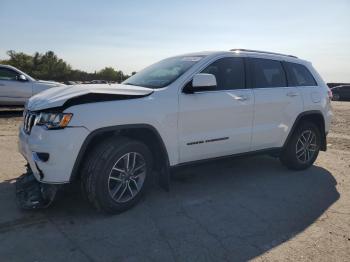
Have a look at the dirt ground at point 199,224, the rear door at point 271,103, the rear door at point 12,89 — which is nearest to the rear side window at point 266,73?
the rear door at point 271,103

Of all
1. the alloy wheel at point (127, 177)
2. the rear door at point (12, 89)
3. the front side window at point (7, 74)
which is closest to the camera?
the alloy wheel at point (127, 177)

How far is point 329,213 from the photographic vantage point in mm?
4387

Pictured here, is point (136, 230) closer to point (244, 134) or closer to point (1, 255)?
point (1, 255)

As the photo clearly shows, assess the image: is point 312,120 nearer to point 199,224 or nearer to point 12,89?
point 199,224

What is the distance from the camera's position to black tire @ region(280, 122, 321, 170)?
5980mm

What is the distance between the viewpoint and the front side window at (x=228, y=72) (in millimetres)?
4906

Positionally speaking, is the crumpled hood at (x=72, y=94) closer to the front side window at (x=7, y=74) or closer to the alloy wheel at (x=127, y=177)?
the alloy wheel at (x=127, y=177)

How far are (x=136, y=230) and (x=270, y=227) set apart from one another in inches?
55.5

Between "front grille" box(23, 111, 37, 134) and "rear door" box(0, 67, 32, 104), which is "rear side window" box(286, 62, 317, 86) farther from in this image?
"rear door" box(0, 67, 32, 104)

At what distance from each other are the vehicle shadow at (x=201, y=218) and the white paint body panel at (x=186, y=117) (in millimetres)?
533

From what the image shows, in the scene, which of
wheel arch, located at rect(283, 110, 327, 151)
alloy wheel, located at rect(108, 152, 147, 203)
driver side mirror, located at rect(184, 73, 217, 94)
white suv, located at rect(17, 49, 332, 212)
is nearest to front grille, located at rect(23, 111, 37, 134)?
white suv, located at rect(17, 49, 332, 212)

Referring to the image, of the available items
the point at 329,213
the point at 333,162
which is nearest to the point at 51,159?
the point at 329,213

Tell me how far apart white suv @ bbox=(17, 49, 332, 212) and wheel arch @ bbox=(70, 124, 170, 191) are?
1cm

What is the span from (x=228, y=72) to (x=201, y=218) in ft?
6.76
